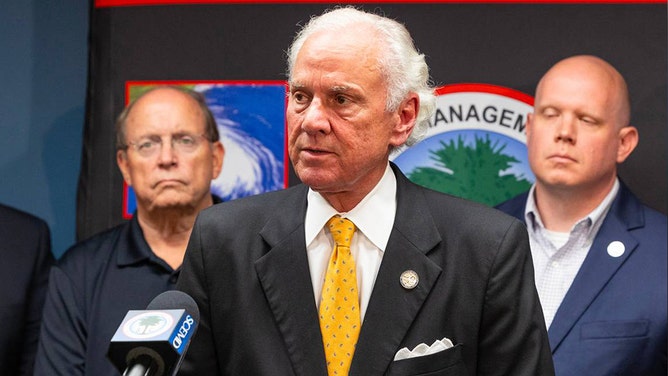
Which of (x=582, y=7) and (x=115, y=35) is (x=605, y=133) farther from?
(x=115, y=35)

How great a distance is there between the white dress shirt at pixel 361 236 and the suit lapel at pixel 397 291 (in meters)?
0.04

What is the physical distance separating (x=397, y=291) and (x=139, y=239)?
1643 millimetres

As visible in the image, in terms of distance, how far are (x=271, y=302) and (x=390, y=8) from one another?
198 centimetres

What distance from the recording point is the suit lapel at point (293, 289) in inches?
90.0

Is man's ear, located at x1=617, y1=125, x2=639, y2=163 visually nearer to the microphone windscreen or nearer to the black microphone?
the microphone windscreen

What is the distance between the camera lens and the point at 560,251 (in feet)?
12.7

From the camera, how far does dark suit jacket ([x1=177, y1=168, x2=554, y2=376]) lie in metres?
2.30

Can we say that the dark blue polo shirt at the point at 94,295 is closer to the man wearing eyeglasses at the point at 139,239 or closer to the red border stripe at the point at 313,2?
the man wearing eyeglasses at the point at 139,239

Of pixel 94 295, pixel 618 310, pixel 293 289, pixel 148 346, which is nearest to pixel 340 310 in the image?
pixel 293 289

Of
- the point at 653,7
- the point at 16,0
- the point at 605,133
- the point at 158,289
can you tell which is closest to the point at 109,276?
the point at 158,289

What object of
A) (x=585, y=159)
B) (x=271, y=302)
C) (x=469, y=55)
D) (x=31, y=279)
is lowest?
(x=31, y=279)

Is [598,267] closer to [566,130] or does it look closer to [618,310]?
[618,310]

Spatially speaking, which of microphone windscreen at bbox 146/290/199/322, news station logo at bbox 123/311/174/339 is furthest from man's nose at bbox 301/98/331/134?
news station logo at bbox 123/311/174/339

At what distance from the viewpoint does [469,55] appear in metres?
4.03
